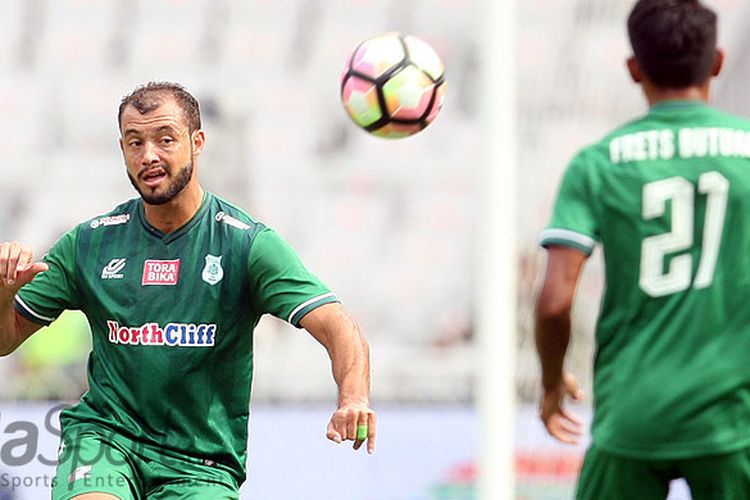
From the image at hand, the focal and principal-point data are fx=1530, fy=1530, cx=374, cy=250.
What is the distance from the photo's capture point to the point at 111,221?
5477 millimetres

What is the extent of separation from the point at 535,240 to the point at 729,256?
10.6m

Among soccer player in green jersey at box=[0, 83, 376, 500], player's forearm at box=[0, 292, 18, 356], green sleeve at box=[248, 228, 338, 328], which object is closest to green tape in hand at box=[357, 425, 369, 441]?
soccer player in green jersey at box=[0, 83, 376, 500]

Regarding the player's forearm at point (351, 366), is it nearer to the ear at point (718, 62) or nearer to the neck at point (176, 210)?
the neck at point (176, 210)

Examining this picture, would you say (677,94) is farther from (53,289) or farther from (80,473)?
(53,289)

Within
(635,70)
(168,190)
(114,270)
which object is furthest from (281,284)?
(635,70)

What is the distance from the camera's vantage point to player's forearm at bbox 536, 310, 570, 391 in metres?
4.12

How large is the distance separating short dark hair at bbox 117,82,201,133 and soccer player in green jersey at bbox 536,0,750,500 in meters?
1.67

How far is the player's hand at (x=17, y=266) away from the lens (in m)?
5.06

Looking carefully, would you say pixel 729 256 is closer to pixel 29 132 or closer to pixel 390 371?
pixel 390 371

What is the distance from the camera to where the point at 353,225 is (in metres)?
17.5

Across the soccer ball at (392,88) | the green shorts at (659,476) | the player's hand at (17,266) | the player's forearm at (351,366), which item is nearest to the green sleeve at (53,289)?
the player's hand at (17,266)

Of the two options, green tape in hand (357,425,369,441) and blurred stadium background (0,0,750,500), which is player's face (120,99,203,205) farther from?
blurred stadium background (0,0,750,500)

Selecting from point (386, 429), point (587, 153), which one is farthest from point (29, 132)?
point (587, 153)

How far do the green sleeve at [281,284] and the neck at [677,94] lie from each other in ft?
4.90
